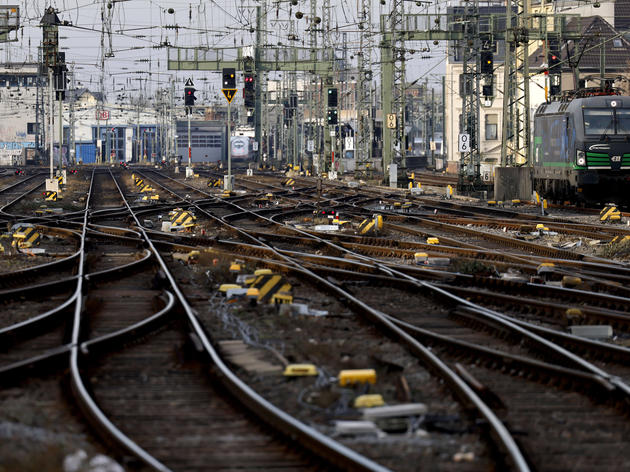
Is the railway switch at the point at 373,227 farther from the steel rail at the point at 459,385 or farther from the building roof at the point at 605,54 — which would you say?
the building roof at the point at 605,54

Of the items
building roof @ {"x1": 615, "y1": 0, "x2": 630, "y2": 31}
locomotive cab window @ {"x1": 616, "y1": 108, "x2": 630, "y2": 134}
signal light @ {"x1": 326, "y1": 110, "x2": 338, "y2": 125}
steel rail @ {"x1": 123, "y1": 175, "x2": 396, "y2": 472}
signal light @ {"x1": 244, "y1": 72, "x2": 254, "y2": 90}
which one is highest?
building roof @ {"x1": 615, "y1": 0, "x2": 630, "y2": 31}

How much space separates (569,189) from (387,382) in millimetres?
22388

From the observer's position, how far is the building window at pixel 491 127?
79.4m

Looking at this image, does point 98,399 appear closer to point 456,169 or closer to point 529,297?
point 529,297

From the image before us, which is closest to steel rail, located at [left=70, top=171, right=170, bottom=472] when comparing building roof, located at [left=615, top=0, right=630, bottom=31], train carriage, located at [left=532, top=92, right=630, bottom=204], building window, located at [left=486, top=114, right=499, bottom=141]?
train carriage, located at [left=532, top=92, right=630, bottom=204]

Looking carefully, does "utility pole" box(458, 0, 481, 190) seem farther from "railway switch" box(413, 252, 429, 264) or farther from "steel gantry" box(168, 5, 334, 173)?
"railway switch" box(413, 252, 429, 264)

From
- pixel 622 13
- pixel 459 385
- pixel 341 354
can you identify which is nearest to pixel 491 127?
pixel 622 13

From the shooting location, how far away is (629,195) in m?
28.2

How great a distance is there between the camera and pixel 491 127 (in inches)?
3135

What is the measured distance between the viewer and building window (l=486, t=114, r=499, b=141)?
79438 millimetres

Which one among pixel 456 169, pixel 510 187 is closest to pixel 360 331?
pixel 510 187

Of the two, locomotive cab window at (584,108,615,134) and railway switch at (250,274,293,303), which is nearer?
railway switch at (250,274,293,303)

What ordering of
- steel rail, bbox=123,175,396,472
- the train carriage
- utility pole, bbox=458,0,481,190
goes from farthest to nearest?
utility pole, bbox=458,0,481,190 < the train carriage < steel rail, bbox=123,175,396,472

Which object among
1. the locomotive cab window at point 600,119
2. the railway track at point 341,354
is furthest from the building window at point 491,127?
the railway track at point 341,354
